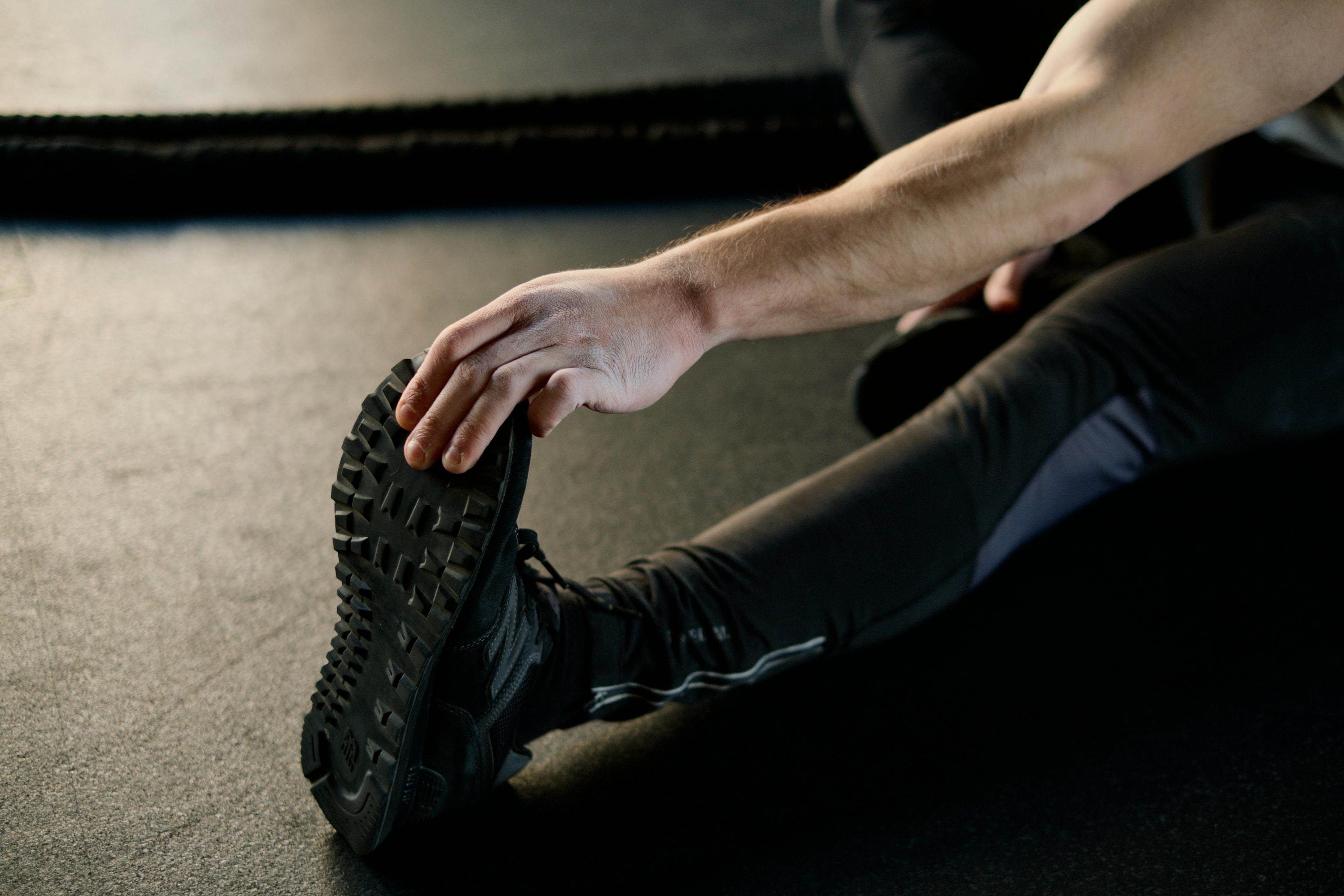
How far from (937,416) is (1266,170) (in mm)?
540

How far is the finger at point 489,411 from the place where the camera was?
60 centimetres

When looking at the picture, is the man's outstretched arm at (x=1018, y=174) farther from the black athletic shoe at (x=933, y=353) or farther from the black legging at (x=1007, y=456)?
the black athletic shoe at (x=933, y=353)

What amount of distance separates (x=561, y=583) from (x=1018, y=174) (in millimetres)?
491

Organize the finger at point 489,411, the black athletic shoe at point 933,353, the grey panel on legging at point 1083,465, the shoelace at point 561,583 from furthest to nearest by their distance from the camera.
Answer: the black athletic shoe at point 933,353 → the grey panel on legging at point 1083,465 → the shoelace at point 561,583 → the finger at point 489,411

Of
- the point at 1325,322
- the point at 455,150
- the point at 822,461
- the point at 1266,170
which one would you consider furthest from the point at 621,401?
the point at 455,150

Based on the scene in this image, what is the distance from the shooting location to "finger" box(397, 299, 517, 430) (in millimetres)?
607

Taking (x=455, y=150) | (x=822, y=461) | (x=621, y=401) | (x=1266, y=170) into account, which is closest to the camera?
(x=621, y=401)

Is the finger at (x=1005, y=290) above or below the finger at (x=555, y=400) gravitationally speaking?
below

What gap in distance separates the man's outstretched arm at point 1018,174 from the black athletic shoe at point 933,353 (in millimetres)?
239

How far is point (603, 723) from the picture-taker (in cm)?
86

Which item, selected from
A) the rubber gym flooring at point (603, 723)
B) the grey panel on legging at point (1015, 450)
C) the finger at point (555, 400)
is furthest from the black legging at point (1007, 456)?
the finger at point (555, 400)

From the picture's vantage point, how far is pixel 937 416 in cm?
86

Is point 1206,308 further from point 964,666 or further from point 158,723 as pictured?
point 158,723

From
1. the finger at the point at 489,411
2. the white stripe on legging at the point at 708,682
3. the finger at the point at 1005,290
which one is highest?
the finger at the point at 489,411
